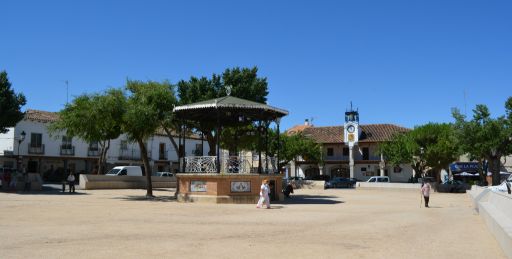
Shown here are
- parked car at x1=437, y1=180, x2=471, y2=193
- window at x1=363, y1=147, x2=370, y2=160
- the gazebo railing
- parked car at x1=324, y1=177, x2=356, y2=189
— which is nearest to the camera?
the gazebo railing

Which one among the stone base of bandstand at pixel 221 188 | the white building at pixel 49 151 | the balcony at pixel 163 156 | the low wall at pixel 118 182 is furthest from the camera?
the balcony at pixel 163 156

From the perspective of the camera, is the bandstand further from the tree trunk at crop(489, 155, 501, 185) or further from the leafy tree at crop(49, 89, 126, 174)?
the tree trunk at crop(489, 155, 501, 185)

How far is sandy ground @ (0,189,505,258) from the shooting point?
9.49m

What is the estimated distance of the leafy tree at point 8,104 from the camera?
32219 millimetres

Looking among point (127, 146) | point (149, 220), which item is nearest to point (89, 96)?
point (149, 220)

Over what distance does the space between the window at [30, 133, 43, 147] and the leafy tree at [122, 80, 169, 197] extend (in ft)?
86.4

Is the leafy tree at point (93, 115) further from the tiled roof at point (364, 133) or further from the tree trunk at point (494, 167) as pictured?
the tiled roof at point (364, 133)

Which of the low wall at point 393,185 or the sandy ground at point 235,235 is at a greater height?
the low wall at point 393,185

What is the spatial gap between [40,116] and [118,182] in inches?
755

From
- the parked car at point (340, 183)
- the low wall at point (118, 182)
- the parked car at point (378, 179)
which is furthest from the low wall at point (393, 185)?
the low wall at point (118, 182)

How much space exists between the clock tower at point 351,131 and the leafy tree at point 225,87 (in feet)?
101

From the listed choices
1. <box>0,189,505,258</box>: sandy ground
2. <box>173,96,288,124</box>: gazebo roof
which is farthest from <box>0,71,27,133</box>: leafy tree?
<box>0,189,505,258</box>: sandy ground

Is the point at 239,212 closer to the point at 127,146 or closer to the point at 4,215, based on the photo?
the point at 4,215

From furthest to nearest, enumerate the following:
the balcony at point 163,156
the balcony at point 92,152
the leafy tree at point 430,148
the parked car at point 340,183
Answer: the balcony at point 163,156
the balcony at point 92,152
the parked car at point 340,183
the leafy tree at point 430,148
